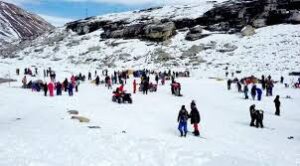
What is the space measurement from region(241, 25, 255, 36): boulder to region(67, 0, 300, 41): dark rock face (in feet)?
4.85

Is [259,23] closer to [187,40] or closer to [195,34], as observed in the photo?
[195,34]

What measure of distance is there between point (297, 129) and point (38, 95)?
20.7m

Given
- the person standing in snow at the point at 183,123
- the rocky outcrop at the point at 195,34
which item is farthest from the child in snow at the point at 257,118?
the rocky outcrop at the point at 195,34

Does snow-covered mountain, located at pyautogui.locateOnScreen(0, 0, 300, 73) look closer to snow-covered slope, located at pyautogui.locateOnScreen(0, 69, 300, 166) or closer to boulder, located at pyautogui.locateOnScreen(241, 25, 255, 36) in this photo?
boulder, located at pyautogui.locateOnScreen(241, 25, 255, 36)

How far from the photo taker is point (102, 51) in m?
93.0

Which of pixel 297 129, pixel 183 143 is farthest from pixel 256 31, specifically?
pixel 183 143

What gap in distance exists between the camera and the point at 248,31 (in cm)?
8419

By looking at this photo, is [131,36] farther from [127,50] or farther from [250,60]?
[250,60]

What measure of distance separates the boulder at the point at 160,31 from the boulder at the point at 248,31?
15768 millimetres

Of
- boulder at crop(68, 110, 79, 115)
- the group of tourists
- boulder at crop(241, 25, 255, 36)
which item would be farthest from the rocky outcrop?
the group of tourists

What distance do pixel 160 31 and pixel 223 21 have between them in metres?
Result: 13.7

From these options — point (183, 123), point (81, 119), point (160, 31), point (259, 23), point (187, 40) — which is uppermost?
point (259, 23)

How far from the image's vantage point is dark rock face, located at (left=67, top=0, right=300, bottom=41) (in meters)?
87.6

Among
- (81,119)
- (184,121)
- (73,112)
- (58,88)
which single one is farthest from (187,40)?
(184,121)
